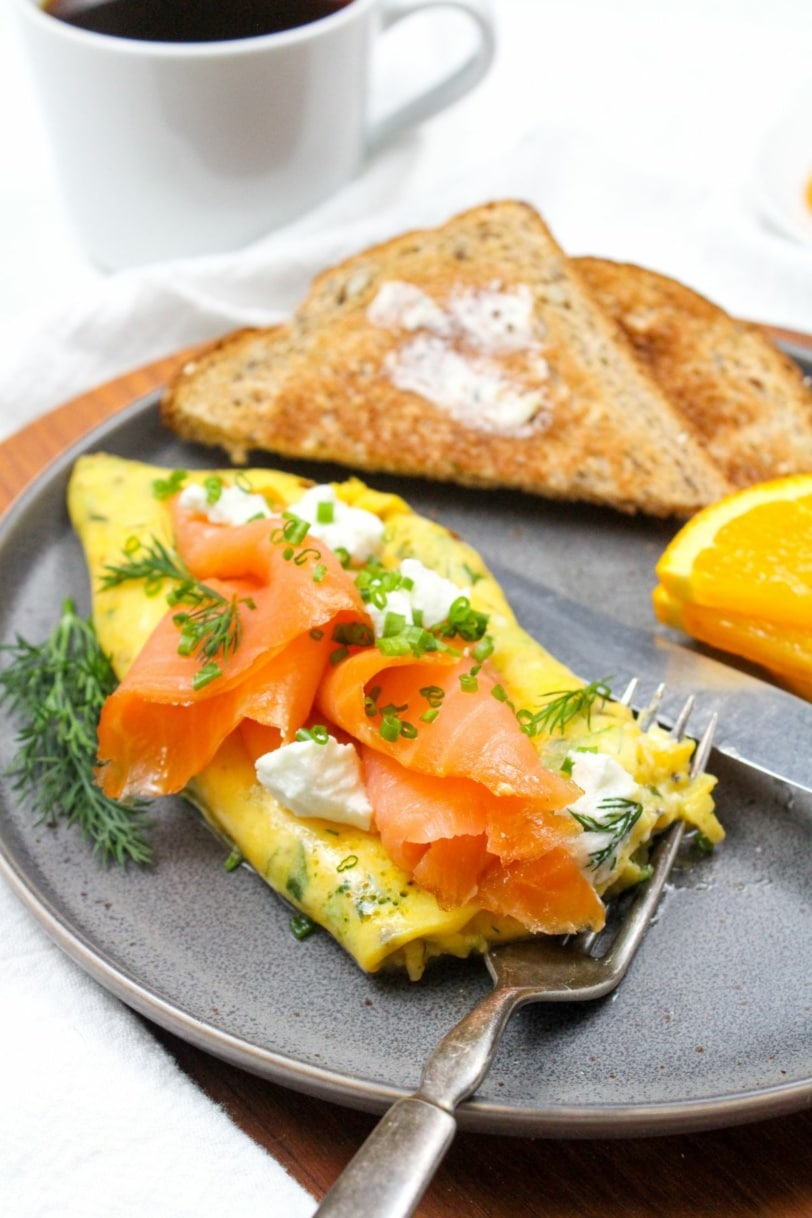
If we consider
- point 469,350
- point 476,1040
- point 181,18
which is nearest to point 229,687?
point 476,1040

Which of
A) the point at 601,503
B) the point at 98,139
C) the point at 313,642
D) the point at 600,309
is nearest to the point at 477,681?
the point at 313,642

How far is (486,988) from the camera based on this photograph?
2113 mm

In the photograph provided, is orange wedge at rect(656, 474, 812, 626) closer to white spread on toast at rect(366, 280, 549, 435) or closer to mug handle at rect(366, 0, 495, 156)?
white spread on toast at rect(366, 280, 549, 435)

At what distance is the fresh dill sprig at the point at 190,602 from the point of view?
92.4 inches

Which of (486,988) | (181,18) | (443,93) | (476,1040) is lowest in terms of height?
(486,988)

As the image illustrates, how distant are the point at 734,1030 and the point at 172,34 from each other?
3403mm

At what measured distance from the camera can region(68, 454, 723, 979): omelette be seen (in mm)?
2057

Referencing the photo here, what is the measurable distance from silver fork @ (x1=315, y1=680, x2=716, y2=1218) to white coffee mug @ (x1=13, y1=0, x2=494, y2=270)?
2.41 metres

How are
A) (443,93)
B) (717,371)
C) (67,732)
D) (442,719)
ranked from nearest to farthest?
(442,719)
(67,732)
(717,371)
(443,93)

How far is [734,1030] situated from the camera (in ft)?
6.78

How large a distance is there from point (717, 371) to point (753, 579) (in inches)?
41.6

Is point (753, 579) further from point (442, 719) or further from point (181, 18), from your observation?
point (181, 18)

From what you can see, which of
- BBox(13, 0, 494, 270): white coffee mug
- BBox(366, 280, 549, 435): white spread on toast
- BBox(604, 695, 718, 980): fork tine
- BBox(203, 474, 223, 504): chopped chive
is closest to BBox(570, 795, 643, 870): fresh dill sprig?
BBox(604, 695, 718, 980): fork tine

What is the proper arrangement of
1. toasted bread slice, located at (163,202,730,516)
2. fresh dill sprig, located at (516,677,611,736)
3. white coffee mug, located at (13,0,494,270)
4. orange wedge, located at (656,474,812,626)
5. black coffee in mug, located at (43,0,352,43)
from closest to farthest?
1. fresh dill sprig, located at (516,677,611,736)
2. orange wedge, located at (656,474,812,626)
3. toasted bread slice, located at (163,202,730,516)
4. white coffee mug, located at (13,0,494,270)
5. black coffee in mug, located at (43,0,352,43)
